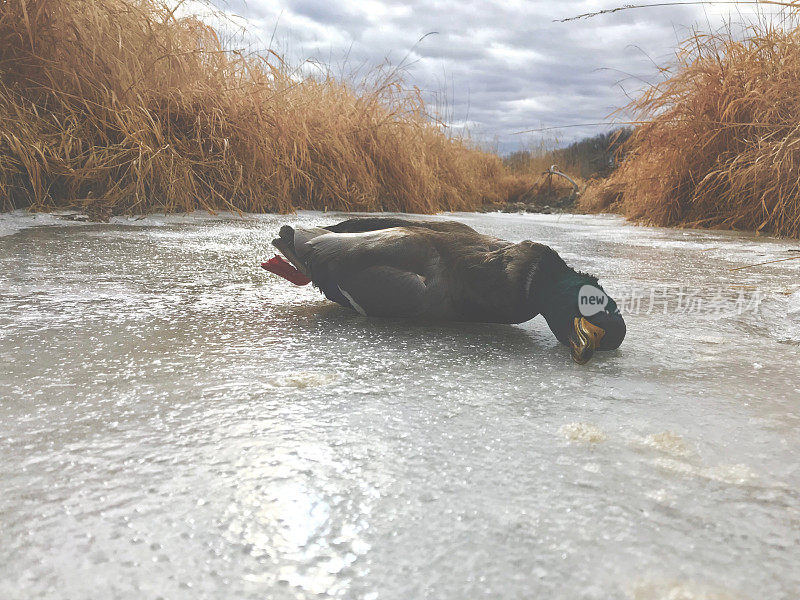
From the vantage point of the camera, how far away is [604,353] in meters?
1.28

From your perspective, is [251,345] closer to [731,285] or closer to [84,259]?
[84,259]

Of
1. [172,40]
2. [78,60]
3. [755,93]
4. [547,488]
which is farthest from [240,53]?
[547,488]

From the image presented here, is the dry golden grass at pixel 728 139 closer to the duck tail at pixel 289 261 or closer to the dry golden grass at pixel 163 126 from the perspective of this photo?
the dry golden grass at pixel 163 126

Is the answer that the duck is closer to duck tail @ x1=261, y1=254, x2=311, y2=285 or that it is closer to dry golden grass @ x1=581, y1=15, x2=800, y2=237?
duck tail @ x1=261, y1=254, x2=311, y2=285

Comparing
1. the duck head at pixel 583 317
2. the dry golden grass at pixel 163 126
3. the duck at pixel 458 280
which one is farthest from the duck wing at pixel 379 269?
the dry golden grass at pixel 163 126

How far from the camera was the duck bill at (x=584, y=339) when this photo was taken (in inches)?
46.5

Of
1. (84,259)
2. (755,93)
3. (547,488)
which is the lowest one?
(547,488)

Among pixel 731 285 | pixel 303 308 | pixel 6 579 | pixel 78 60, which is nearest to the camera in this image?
pixel 6 579

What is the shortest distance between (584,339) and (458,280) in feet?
1.07

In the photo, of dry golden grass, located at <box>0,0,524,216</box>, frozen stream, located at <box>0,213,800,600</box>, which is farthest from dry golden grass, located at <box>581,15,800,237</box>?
frozen stream, located at <box>0,213,800,600</box>

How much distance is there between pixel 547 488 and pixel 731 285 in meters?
1.72

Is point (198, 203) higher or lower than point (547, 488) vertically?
higher

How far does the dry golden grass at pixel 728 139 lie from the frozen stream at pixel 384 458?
3.02 meters

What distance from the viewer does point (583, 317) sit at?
1.22m
